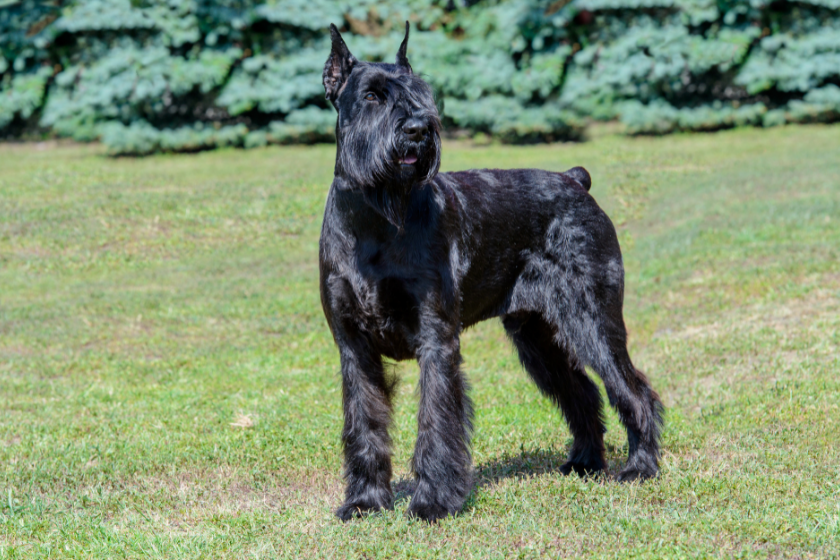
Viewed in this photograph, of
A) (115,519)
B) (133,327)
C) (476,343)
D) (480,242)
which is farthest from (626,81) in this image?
(115,519)

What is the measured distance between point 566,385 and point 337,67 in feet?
7.88

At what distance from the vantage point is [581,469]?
542 cm

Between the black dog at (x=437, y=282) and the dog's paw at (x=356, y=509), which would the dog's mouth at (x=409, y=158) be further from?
the dog's paw at (x=356, y=509)

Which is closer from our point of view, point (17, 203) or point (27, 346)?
point (27, 346)

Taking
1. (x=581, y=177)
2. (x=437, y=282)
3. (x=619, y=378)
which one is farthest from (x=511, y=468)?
(x=581, y=177)

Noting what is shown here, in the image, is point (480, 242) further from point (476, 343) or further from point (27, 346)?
point (27, 346)

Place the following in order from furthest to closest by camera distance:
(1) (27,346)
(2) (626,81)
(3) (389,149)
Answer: (2) (626,81)
(1) (27,346)
(3) (389,149)

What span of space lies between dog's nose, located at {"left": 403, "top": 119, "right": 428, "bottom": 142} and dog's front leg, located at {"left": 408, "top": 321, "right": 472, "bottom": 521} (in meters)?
0.94

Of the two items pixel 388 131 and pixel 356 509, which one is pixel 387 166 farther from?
pixel 356 509

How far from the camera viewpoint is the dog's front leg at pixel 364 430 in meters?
4.65

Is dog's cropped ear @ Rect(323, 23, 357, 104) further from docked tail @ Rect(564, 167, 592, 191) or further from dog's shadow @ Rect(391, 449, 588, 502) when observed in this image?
dog's shadow @ Rect(391, 449, 588, 502)

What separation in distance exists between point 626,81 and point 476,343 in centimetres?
1069

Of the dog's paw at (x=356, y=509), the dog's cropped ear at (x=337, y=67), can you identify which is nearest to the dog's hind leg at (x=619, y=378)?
the dog's paw at (x=356, y=509)

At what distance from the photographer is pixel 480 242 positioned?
16.1 feet
